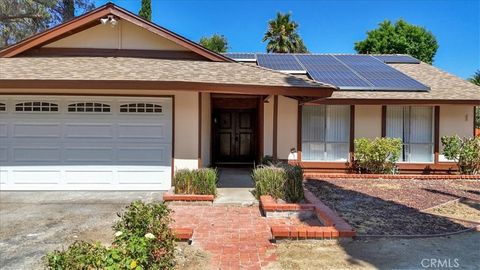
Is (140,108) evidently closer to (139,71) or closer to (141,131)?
(141,131)

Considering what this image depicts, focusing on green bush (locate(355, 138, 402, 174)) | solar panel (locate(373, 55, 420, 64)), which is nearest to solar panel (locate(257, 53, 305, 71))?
green bush (locate(355, 138, 402, 174))

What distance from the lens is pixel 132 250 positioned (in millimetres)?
3408

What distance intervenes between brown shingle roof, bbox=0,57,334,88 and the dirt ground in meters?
3.93

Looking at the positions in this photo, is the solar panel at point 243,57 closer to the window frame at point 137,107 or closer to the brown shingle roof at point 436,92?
the brown shingle roof at point 436,92

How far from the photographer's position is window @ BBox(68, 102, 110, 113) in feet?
30.0

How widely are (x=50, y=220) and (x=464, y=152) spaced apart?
12102 millimetres

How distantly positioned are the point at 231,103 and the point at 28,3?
1017cm

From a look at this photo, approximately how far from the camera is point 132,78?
8008 millimetres

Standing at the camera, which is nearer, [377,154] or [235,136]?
[377,154]

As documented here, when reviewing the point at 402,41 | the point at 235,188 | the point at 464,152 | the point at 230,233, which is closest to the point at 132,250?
the point at 230,233

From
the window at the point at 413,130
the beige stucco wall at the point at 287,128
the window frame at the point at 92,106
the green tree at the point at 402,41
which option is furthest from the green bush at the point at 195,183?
the green tree at the point at 402,41

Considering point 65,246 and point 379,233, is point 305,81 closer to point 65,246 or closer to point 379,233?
point 379,233

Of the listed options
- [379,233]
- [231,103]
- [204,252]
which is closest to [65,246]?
[204,252]

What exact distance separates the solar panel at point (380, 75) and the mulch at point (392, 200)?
323cm
